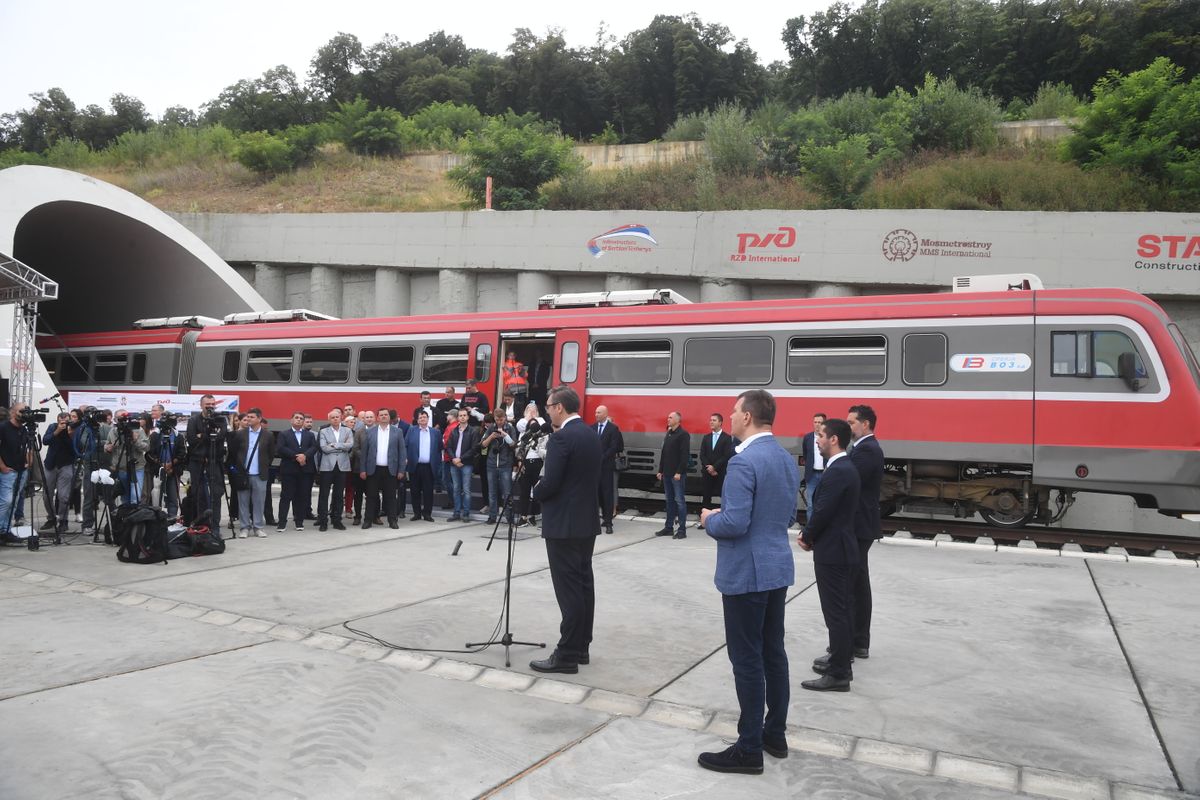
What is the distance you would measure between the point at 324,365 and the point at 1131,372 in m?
14.8

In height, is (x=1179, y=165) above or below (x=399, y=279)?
above

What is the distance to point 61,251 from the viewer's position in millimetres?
24750

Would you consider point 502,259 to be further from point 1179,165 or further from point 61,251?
point 1179,165

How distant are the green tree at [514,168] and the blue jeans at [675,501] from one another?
2087cm

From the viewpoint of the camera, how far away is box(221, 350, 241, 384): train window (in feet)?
64.3

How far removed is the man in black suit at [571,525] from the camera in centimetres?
574

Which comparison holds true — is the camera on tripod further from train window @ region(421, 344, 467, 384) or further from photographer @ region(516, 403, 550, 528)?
train window @ region(421, 344, 467, 384)

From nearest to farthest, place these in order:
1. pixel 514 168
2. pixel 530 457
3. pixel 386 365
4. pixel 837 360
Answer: pixel 530 457
pixel 837 360
pixel 386 365
pixel 514 168

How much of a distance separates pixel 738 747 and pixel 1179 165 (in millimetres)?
25272

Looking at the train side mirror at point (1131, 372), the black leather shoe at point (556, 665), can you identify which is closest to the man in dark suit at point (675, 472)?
the train side mirror at point (1131, 372)

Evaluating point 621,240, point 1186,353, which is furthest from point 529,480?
point 621,240

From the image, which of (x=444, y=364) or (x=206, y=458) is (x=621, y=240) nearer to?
(x=444, y=364)

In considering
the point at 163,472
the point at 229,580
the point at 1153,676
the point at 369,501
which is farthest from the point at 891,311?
the point at 163,472

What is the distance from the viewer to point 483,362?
52.2ft
